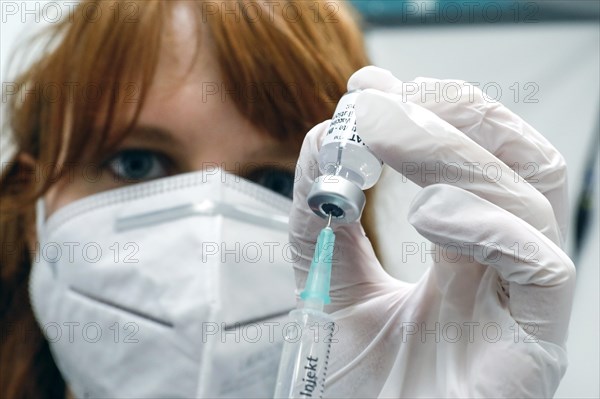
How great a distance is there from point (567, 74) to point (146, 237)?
2.78ft

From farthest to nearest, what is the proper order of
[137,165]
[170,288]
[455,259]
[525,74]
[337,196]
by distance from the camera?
[525,74] → [137,165] → [170,288] → [455,259] → [337,196]

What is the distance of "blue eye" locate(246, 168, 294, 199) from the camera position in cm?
95

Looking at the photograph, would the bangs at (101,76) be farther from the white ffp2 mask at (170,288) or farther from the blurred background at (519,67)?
the blurred background at (519,67)

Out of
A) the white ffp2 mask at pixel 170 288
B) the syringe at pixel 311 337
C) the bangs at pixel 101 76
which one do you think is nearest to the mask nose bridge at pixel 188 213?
the white ffp2 mask at pixel 170 288

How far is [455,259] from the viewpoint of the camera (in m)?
0.69

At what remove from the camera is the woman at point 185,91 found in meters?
0.91

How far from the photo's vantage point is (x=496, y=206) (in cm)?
61

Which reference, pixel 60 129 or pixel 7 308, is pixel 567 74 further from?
pixel 7 308

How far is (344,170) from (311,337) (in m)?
0.16

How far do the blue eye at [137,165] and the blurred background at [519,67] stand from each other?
0.27 m

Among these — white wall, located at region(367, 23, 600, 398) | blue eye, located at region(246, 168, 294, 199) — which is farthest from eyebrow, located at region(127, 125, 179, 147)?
white wall, located at region(367, 23, 600, 398)

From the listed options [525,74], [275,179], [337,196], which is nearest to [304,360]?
[337,196]

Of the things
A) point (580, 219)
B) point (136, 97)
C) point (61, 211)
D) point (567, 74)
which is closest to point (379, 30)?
point (567, 74)

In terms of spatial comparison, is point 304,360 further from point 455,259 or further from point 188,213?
point 188,213
